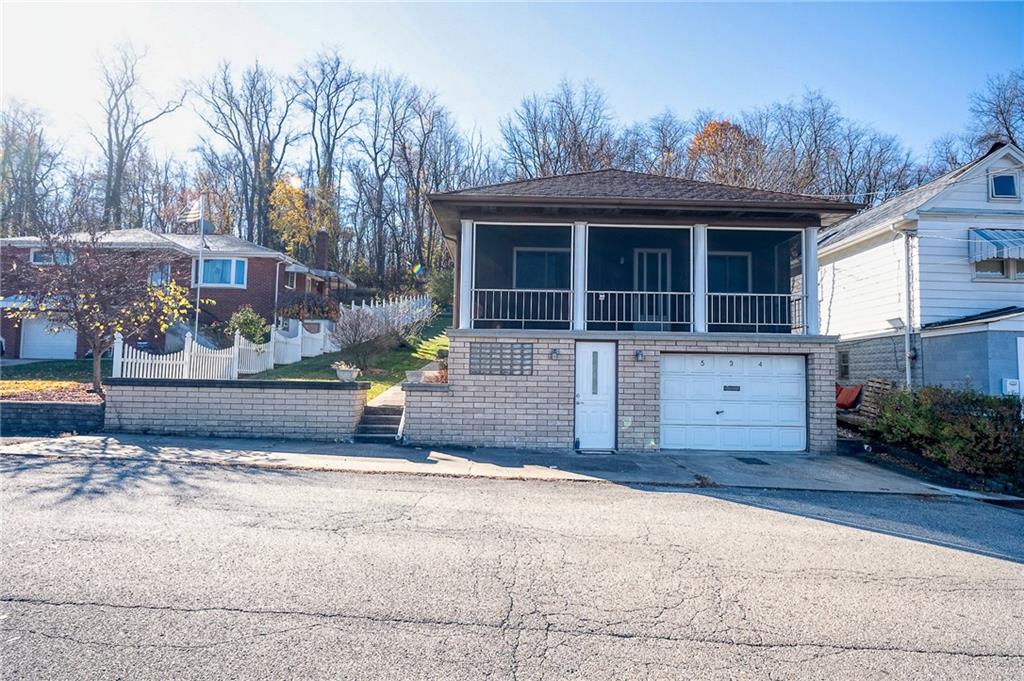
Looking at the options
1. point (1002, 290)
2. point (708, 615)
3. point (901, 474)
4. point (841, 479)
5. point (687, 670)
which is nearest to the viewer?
point (687, 670)

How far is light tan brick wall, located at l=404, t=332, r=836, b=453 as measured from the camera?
10445 mm

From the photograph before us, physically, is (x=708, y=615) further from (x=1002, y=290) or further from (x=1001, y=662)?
(x=1002, y=290)

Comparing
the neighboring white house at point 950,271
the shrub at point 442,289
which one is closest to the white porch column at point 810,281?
the neighboring white house at point 950,271

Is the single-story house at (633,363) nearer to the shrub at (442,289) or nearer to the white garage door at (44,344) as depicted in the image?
the shrub at (442,289)

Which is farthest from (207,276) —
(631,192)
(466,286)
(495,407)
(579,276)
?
(631,192)

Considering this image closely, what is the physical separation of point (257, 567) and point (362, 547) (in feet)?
2.80

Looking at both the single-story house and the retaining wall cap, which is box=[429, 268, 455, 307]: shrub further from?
the retaining wall cap

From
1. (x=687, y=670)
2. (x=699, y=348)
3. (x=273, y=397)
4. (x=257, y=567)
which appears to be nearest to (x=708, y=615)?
(x=687, y=670)

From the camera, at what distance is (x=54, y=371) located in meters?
17.2

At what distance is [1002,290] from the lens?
13641mm

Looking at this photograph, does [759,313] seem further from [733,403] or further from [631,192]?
[631,192]

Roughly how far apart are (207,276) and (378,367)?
1084cm

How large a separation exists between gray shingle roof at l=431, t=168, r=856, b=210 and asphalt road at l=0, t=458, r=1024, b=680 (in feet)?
20.1

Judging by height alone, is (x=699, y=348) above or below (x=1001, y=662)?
above
